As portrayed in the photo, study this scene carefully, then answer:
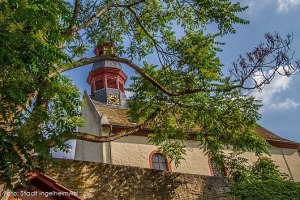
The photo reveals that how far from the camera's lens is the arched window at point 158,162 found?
16.3m

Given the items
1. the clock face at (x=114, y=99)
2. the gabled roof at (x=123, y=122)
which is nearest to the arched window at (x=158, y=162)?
the gabled roof at (x=123, y=122)

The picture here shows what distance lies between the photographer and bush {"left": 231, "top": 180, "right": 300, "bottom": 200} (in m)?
11.0

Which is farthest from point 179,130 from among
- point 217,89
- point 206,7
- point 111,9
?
point 111,9

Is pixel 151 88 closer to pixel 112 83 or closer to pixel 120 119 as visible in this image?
pixel 120 119

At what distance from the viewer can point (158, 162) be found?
16.6 metres

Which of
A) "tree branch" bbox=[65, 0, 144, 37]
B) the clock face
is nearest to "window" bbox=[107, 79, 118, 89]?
the clock face

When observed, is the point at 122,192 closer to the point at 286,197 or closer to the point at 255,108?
the point at 255,108

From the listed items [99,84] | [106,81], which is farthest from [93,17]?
[99,84]

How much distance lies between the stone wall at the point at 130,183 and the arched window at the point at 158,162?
5.21m

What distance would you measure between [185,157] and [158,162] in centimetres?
145

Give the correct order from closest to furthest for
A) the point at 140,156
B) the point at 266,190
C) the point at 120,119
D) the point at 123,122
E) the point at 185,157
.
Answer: the point at 266,190, the point at 140,156, the point at 185,157, the point at 123,122, the point at 120,119

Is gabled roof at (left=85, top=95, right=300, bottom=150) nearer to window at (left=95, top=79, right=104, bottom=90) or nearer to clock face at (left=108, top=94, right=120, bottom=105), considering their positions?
clock face at (left=108, top=94, right=120, bottom=105)

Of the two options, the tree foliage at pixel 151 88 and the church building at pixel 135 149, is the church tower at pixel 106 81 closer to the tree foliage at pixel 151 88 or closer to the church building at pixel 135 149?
the church building at pixel 135 149

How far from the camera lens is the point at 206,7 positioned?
974cm
